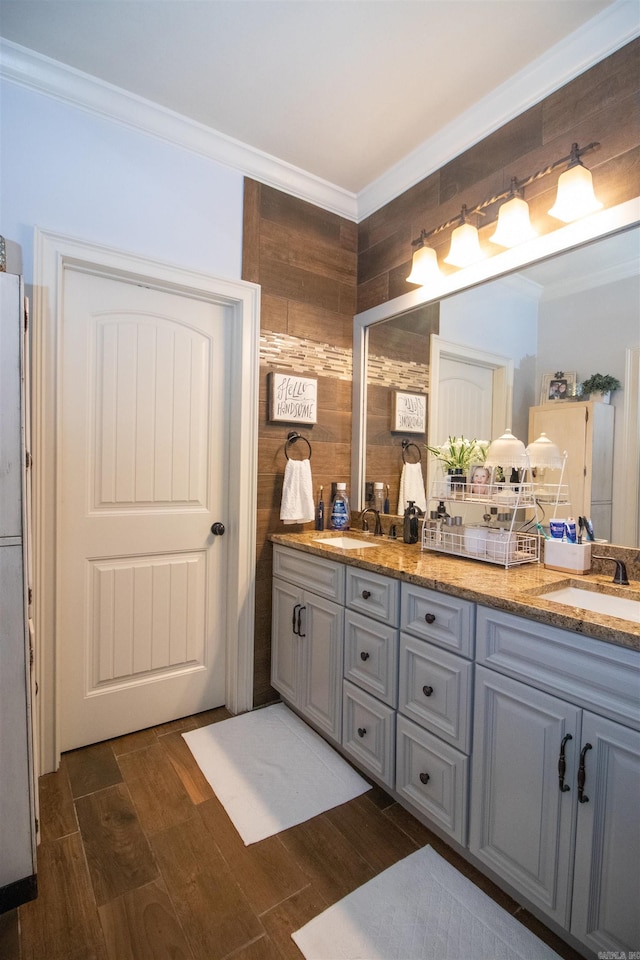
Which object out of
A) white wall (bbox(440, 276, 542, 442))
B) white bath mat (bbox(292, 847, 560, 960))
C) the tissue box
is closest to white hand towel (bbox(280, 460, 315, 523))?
white wall (bbox(440, 276, 542, 442))

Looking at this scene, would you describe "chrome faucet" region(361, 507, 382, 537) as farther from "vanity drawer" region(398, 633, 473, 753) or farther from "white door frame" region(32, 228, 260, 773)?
"vanity drawer" region(398, 633, 473, 753)

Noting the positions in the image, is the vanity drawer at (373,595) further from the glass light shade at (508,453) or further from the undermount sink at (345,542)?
the glass light shade at (508,453)

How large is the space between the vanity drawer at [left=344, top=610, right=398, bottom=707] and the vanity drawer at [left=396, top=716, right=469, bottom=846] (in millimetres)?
126

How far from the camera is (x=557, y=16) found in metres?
1.54

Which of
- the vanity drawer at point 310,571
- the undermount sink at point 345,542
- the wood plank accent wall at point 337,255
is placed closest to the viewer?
the wood plank accent wall at point 337,255

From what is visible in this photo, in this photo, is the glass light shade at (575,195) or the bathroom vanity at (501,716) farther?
the glass light shade at (575,195)

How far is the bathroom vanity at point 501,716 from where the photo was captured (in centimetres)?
106

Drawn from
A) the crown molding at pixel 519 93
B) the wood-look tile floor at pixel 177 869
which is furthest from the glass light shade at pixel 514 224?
the wood-look tile floor at pixel 177 869

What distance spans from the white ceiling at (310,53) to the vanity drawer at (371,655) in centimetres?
207

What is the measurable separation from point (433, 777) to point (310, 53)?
2558 millimetres

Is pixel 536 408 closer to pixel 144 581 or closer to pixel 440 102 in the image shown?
pixel 440 102

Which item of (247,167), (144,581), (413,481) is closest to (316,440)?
(413,481)

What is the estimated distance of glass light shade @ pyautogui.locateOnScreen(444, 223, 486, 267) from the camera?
75.4 inches

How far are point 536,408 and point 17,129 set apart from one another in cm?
222
